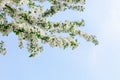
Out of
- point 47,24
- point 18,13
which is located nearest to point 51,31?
point 47,24

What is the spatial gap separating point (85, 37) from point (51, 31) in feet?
9.11

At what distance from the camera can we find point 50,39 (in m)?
25.8

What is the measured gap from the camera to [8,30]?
2525 centimetres

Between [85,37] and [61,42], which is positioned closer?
[61,42]

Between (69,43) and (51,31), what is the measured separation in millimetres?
1537

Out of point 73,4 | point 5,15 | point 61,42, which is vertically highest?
point 73,4

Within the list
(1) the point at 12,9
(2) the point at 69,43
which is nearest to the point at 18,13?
(1) the point at 12,9

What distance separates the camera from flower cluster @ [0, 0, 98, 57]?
2528 centimetres

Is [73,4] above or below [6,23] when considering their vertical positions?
above

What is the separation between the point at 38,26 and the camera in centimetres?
2603

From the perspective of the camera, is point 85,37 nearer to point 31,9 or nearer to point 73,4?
point 73,4

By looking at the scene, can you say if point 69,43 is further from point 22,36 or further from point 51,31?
point 22,36

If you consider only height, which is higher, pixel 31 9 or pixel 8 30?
pixel 31 9

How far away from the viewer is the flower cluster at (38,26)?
25281mm
